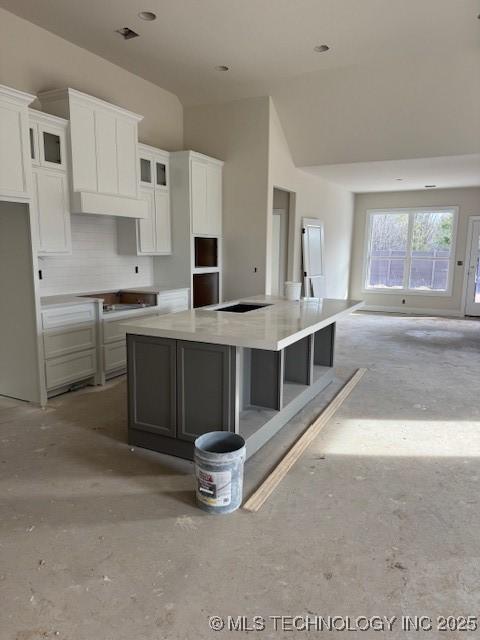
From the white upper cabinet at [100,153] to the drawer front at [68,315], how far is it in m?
0.95

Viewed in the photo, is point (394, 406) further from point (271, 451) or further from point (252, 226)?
point (252, 226)

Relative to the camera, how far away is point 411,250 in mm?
10000

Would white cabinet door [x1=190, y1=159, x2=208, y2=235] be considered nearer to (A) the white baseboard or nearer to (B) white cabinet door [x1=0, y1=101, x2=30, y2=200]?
(B) white cabinet door [x1=0, y1=101, x2=30, y2=200]

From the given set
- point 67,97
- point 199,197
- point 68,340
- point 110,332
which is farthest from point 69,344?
point 199,197

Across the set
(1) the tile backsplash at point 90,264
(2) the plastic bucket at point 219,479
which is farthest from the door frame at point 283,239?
(2) the plastic bucket at point 219,479

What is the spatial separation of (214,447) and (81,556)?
0.90 m

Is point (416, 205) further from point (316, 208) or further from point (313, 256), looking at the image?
point (313, 256)

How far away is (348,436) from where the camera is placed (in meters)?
3.51

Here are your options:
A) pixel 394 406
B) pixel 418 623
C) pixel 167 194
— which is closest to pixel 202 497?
pixel 418 623

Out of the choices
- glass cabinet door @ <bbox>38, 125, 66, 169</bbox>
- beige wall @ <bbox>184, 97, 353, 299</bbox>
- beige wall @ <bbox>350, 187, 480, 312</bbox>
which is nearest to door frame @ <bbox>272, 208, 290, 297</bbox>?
beige wall @ <bbox>184, 97, 353, 299</bbox>

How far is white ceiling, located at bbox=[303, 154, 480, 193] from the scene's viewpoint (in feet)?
21.8

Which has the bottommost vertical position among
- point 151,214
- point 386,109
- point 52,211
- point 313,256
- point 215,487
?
point 215,487

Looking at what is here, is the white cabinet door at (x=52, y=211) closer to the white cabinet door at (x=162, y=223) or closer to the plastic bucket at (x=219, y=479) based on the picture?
the white cabinet door at (x=162, y=223)

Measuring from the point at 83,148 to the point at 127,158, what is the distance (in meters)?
0.62
